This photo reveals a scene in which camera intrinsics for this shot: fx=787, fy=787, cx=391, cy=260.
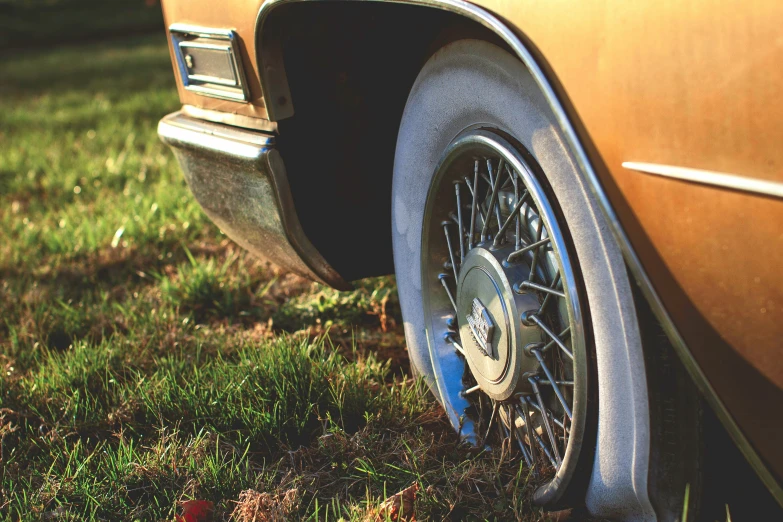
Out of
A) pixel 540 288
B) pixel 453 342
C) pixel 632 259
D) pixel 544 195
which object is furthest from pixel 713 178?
pixel 453 342

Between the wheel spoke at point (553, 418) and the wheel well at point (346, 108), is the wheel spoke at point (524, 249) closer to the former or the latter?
the wheel spoke at point (553, 418)

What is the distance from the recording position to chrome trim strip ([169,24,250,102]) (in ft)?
6.23

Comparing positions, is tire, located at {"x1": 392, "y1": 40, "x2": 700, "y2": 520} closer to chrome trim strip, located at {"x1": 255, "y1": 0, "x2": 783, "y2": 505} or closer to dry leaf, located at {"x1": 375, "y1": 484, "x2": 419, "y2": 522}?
chrome trim strip, located at {"x1": 255, "y1": 0, "x2": 783, "y2": 505}

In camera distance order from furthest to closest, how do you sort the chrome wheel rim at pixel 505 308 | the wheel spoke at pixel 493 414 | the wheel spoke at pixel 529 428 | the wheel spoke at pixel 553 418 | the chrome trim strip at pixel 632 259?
the wheel spoke at pixel 493 414 → the wheel spoke at pixel 529 428 → the wheel spoke at pixel 553 418 → the chrome wheel rim at pixel 505 308 → the chrome trim strip at pixel 632 259

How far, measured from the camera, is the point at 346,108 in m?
2.03

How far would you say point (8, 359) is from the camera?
2.44 meters

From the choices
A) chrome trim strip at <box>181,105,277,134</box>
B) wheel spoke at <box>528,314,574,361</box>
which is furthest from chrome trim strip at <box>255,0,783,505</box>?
chrome trim strip at <box>181,105,277,134</box>

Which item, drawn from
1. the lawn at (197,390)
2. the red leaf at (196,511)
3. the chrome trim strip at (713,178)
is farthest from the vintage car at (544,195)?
the red leaf at (196,511)

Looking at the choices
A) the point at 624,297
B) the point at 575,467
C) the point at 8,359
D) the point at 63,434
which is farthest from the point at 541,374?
the point at 8,359

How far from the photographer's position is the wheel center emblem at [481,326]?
5.37ft

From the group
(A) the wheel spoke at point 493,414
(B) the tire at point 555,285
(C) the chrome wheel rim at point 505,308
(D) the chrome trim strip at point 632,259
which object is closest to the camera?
(D) the chrome trim strip at point 632,259

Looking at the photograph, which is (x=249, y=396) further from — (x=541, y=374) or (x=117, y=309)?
(x=117, y=309)

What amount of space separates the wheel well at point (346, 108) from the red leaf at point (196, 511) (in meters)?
0.74

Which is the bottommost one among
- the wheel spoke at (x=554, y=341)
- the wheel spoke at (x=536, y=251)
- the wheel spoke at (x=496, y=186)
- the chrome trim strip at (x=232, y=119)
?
the wheel spoke at (x=554, y=341)
